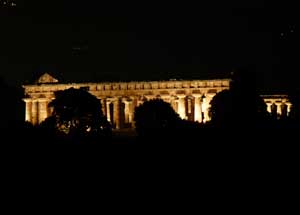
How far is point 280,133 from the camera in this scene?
4094 cm

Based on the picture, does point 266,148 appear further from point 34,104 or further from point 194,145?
point 34,104

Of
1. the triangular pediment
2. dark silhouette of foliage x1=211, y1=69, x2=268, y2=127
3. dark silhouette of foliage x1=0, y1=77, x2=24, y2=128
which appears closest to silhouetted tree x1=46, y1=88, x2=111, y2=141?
dark silhouette of foliage x1=211, y1=69, x2=268, y2=127

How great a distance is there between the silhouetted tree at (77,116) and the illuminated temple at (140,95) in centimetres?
3538

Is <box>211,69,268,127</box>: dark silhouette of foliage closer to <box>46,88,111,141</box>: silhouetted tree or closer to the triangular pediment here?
<box>46,88,111,141</box>: silhouetted tree

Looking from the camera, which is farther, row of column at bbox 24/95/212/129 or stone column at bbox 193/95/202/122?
stone column at bbox 193/95/202/122

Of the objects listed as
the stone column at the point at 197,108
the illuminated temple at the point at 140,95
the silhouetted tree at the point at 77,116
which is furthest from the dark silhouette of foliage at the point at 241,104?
the illuminated temple at the point at 140,95

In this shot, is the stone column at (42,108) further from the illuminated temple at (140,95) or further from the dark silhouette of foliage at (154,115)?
the dark silhouette of foliage at (154,115)

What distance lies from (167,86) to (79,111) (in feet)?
134

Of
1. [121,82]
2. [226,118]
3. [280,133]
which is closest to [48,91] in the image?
[121,82]

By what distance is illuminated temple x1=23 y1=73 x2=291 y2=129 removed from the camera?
102 meters

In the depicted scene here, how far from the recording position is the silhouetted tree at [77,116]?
59259 millimetres

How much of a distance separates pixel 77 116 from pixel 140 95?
133 ft

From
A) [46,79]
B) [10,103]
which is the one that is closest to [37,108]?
[46,79]

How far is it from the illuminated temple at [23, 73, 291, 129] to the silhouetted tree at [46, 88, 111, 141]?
116 feet
